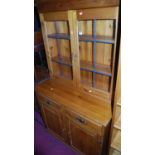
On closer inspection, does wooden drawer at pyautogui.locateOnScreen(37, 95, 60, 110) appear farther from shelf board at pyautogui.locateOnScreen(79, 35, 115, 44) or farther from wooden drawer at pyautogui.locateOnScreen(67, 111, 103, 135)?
shelf board at pyautogui.locateOnScreen(79, 35, 115, 44)

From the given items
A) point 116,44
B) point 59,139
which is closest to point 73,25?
point 116,44

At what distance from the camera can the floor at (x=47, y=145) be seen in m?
1.80

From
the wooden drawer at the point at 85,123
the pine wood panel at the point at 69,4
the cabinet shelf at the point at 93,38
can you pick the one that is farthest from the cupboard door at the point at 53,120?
the pine wood panel at the point at 69,4

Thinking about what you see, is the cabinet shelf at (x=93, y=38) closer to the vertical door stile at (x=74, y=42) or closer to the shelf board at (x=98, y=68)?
the vertical door stile at (x=74, y=42)

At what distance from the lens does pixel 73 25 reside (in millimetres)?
1285

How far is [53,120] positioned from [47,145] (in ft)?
1.53

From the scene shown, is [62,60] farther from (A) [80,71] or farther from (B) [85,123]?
(B) [85,123]
